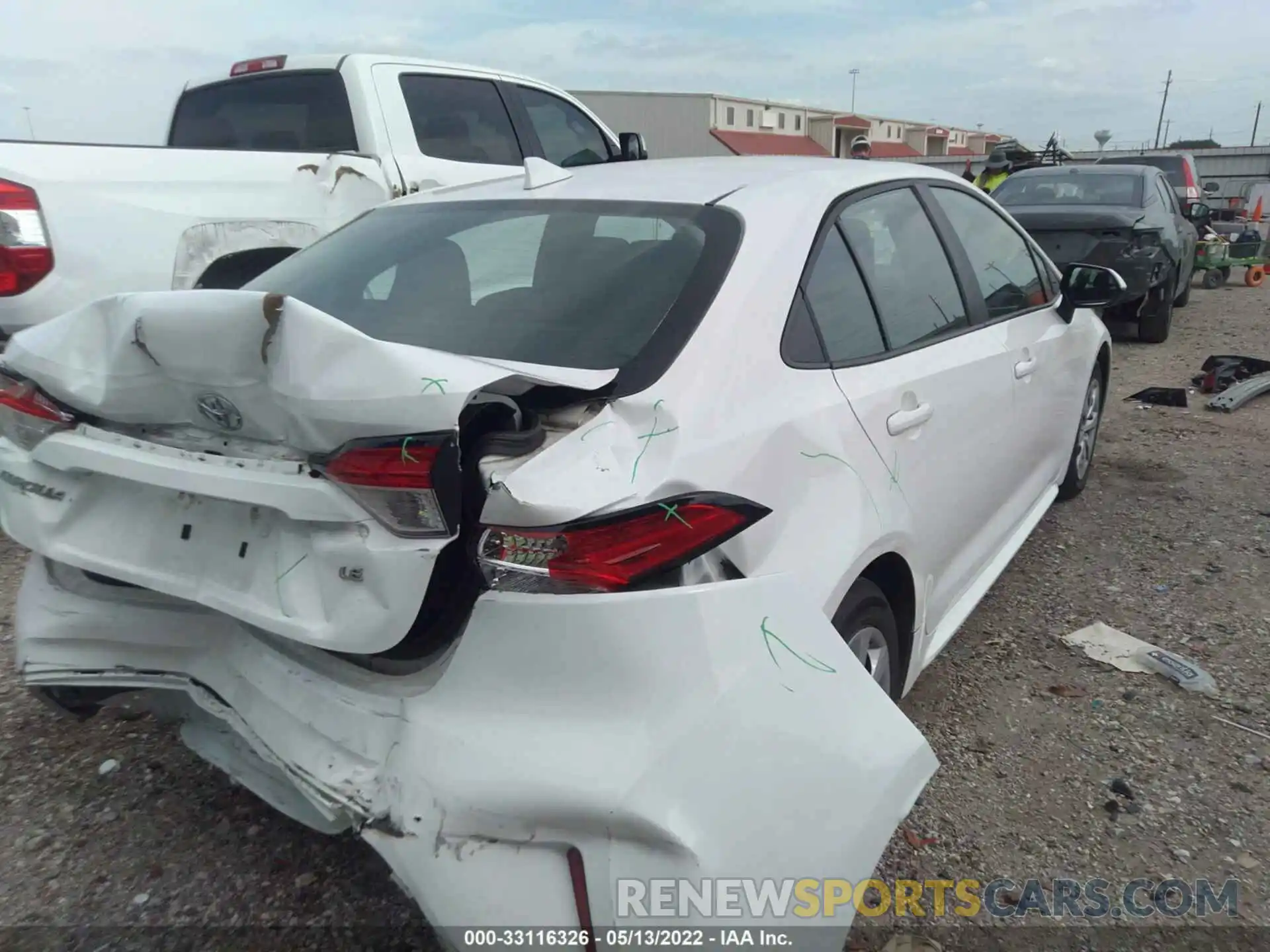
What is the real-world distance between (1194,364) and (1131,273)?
95 centimetres

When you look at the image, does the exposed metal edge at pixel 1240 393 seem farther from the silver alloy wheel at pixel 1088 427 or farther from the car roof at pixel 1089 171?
the car roof at pixel 1089 171

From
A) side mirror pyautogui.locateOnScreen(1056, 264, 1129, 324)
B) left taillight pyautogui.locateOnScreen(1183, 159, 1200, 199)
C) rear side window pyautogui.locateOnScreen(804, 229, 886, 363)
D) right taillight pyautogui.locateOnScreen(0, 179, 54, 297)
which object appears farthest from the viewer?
left taillight pyautogui.locateOnScreen(1183, 159, 1200, 199)

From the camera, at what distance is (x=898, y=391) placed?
89.8 inches

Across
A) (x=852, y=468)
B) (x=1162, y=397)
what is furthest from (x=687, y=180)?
(x=1162, y=397)

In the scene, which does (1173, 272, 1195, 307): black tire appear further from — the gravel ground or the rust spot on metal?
the rust spot on metal

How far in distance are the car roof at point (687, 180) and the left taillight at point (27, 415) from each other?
3.93 feet

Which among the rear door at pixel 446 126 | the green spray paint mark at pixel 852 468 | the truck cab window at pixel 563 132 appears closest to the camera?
the green spray paint mark at pixel 852 468

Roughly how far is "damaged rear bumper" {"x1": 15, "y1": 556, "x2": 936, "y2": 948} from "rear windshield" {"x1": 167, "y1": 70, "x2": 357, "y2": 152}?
433cm

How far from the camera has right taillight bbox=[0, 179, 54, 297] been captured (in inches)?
141

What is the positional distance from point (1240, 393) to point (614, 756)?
21.8 feet

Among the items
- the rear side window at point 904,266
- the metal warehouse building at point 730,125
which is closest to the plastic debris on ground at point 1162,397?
the rear side window at point 904,266

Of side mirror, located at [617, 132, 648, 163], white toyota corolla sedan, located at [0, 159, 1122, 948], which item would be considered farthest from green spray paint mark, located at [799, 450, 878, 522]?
side mirror, located at [617, 132, 648, 163]

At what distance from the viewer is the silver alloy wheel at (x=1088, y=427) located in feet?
14.7

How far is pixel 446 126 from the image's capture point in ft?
17.8
